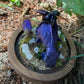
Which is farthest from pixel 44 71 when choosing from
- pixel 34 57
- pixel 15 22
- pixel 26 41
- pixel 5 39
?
pixel 15 22

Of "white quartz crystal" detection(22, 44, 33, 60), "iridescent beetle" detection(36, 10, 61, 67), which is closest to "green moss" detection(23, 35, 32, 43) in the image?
"white quartz crystal" detection(22, 44, 33, 60)

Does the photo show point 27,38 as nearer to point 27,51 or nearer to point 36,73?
point 27,51

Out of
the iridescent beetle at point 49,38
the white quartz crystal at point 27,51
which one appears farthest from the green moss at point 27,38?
the iridescent beetle at point 49,38

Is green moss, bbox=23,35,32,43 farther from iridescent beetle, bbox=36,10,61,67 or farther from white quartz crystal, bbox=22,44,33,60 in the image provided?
iridescent beetle, bbox=36,10,61,67

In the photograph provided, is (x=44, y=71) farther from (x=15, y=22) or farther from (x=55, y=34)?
(x=15, y=22)

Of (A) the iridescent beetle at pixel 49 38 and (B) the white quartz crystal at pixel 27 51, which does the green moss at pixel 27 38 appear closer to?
(B) the white quartz crystal at pixel 27 51

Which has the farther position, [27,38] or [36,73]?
[27,38]

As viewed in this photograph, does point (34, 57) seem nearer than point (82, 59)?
Yes

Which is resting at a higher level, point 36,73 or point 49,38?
point 49,38

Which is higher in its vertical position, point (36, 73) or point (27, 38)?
point (27, 38)

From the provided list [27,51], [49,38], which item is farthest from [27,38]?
[49,38]

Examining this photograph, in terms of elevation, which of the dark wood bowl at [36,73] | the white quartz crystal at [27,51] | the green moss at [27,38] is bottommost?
the dark wood bowl at [36,73]
